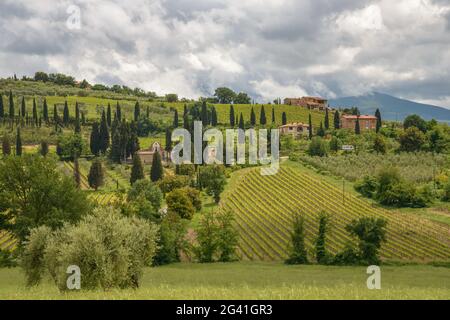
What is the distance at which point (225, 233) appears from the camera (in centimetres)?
6081

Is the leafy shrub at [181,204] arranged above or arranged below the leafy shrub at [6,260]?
above

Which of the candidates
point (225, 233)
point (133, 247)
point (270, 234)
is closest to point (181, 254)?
point (225, 233)

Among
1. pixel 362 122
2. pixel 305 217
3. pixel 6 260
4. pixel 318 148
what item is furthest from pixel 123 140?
pixel 362 122

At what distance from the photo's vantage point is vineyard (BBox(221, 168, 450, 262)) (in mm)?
63375

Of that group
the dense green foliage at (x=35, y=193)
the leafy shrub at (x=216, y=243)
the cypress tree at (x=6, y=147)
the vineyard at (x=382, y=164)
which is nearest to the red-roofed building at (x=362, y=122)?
the vineyard at (x=382, y=164)

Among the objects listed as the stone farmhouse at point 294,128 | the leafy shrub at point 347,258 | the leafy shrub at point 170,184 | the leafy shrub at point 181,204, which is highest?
the stone farmhouse at point 294,128

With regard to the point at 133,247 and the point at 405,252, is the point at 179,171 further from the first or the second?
the point at 133,247

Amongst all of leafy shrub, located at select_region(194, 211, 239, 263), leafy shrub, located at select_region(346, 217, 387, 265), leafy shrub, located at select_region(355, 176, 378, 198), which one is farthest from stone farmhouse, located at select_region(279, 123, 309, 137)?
leafy shrub, located at select_region(346, 217, 387, 265)

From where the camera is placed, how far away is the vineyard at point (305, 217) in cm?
6338

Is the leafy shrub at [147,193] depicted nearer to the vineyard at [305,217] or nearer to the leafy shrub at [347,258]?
the vineyard at [305,217]

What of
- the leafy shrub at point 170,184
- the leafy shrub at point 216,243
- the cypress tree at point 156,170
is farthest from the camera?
the cypress tree at point 156,170

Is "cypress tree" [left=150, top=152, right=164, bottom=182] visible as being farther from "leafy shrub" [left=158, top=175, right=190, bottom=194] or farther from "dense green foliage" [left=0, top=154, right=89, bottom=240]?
"dense green foliage" [left=0, top=154, right=89, bottom=240]

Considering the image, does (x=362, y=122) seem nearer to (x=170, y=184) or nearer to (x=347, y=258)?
(x=170, y=184)

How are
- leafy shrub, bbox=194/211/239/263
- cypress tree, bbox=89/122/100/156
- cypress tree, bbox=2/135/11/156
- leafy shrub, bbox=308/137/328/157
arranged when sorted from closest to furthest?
leafy shrub, bbox=194/211/239/263 → cypress tree, bbox=2/135/11/156 → leafy shrub, bbox=308/137/328/157 → cypress tree, bbox=89/122/100/156
